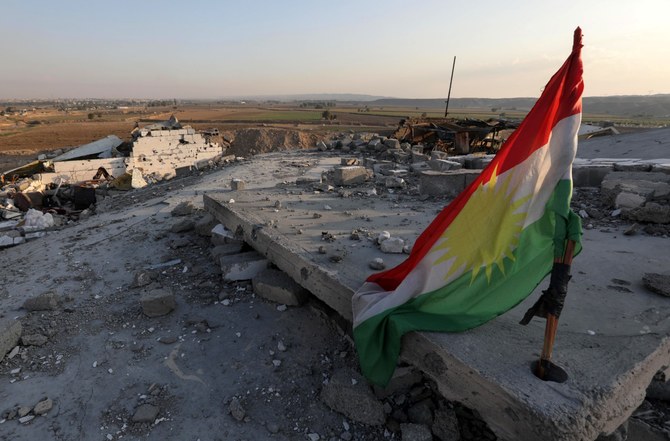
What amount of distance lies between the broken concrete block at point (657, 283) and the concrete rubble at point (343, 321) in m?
0.02

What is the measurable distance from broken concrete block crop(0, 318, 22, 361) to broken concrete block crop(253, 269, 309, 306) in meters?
2.07

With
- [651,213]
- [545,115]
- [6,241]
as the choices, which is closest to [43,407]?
[545,115]

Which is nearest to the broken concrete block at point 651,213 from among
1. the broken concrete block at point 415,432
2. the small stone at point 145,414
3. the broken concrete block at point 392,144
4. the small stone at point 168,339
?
the broken concrete block at point 415,432

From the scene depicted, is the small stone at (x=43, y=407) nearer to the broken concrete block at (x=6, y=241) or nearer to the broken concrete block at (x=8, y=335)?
the broken concrete block at (x=8, y=335)

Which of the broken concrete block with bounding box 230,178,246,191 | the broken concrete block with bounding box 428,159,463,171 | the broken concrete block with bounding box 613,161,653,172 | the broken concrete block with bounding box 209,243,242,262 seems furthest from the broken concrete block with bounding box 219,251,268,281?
the broken concrete block with bounding box 613,161,653,172

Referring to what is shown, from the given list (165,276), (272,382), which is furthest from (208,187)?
(272,382)

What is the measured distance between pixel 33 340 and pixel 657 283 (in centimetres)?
512

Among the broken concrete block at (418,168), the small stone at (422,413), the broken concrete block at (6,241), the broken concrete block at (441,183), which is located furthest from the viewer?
the broken concrete block at (418,168)

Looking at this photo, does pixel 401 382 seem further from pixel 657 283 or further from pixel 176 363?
pixel 657 283

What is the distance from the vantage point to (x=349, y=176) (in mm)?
6992

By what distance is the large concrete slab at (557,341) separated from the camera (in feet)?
6.18

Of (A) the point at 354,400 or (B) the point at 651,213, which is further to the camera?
(B) the point at 651,213

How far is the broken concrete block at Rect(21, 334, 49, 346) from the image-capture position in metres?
3.46

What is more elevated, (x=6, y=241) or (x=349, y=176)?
(x=349, y=176)
